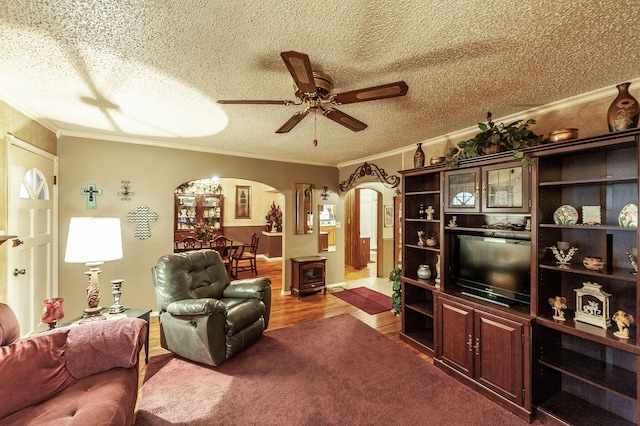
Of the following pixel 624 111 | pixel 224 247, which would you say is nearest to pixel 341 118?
pixel 624 111

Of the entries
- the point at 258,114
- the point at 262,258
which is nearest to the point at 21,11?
the point at 258,114

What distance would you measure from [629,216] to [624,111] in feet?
2.25

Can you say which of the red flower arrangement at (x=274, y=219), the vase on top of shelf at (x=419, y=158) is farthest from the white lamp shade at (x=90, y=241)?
the red flower arrangement at (x=274, y=219)

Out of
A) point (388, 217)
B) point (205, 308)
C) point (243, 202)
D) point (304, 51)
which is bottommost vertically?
point (205, 308)

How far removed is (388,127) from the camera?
122 inches

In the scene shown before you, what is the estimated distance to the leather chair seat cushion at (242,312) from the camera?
8.97ft

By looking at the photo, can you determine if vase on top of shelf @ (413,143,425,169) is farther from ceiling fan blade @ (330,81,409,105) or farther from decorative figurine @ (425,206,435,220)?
ceiling fan blade @ (330,81,409,105)

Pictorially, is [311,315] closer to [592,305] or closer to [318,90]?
[592,305]

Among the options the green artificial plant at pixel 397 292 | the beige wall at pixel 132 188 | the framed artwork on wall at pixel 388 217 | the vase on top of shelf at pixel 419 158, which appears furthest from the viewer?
the framed artwork on wall at pixel 388 217

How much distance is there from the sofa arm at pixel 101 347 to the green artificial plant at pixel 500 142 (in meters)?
3.05

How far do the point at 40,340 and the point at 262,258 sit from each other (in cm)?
697

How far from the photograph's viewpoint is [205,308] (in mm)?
2525

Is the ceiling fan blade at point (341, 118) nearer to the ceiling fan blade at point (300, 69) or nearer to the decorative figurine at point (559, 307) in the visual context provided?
the ceiling fan blade at point (300, 69)

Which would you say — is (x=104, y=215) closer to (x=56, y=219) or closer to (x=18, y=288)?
(x=56, y=219)
